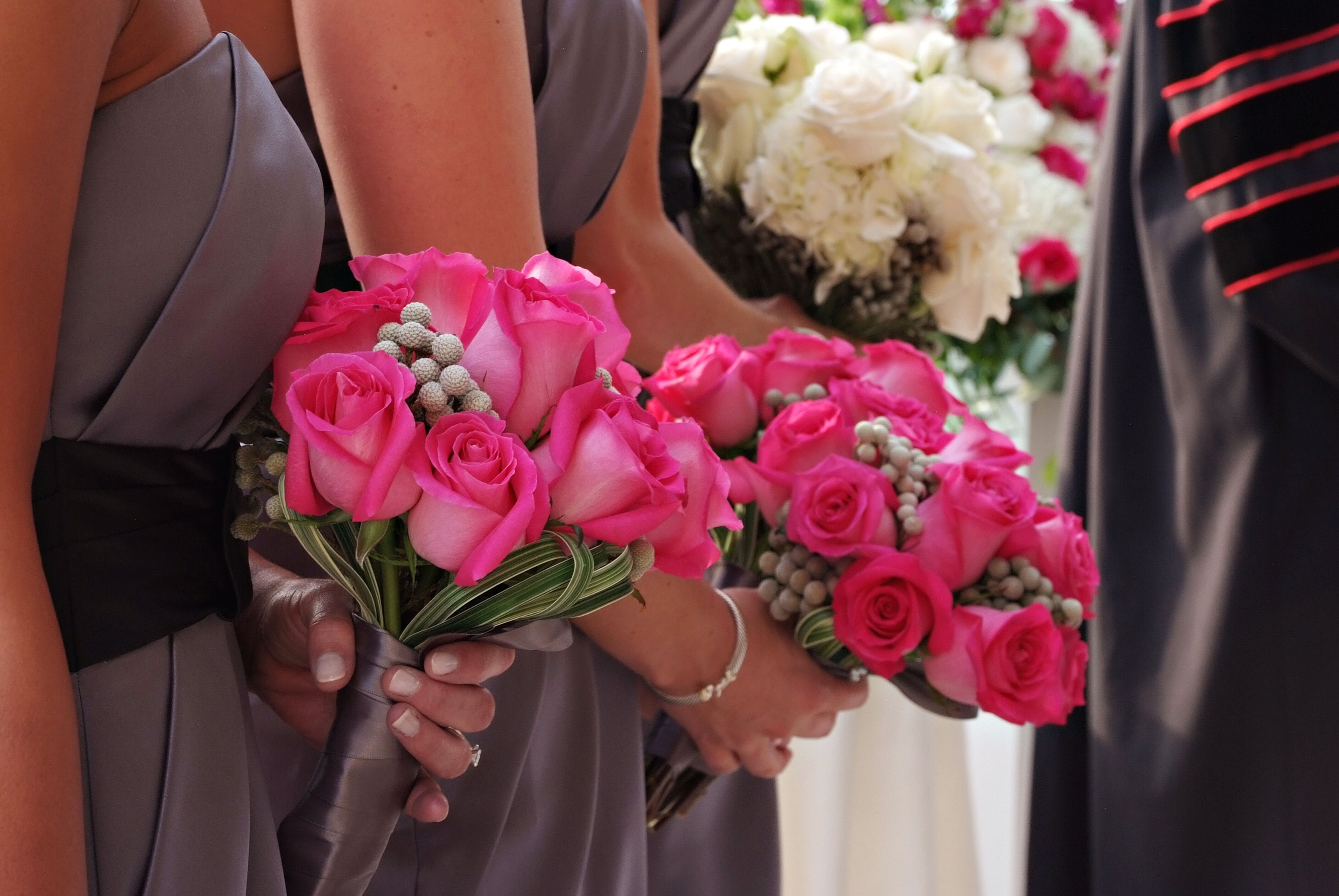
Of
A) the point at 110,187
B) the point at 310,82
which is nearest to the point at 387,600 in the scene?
the point at 110,187

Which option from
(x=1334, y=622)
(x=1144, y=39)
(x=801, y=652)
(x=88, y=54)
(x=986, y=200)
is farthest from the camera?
(x=1144, y=39)

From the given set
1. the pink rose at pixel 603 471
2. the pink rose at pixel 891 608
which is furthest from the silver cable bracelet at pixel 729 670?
the pink rose at pixel 603 471

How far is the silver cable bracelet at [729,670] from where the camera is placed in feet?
3.95

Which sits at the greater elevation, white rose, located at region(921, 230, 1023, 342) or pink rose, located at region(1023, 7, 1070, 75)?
pink rose, located at region(1023, 7, 1070, 75)

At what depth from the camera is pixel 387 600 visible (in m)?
0.83

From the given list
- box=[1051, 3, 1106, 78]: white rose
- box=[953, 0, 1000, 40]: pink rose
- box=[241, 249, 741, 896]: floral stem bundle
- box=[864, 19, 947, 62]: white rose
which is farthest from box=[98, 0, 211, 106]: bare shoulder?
box=[1051, 3, 1106, 78]: white rose

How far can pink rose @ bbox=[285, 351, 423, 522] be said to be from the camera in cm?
71

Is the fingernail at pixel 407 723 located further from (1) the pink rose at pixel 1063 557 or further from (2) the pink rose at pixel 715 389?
(1) the pink rose at pixel 1063 557

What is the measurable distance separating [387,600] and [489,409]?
0.17m

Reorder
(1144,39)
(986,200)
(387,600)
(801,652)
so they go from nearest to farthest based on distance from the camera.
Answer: (387,600) → (801,652) → (986,200) → (1144,39)

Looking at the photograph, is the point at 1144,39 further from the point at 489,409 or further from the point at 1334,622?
the point at 489,409

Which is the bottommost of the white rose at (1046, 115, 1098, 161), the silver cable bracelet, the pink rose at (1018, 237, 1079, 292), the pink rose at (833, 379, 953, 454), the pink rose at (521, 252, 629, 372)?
the pink rose at (1018, 237, 1079, 292)

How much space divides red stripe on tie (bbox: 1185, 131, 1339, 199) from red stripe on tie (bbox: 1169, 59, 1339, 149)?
0.08 meters

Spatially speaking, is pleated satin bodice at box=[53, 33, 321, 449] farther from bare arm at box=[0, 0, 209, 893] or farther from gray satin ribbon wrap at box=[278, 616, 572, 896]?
gray satin ribbon wrap at box=[278, 616, 572, 896]
